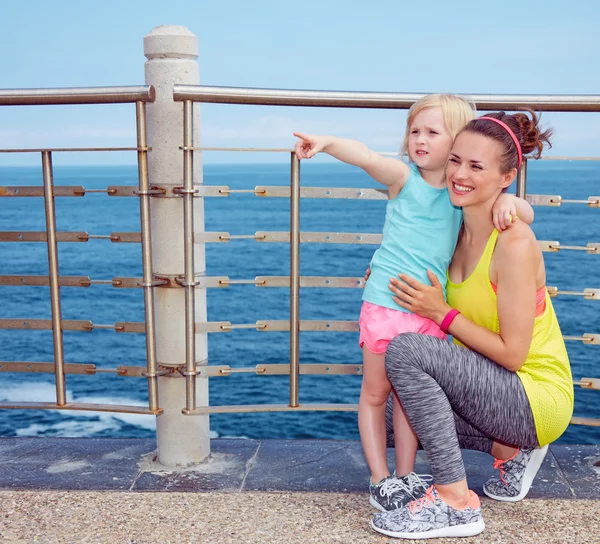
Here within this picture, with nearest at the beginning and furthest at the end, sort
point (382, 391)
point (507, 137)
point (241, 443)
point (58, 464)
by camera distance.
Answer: point (507, 137)
point (382, 391)
point (58, 464)
point (241, 443)

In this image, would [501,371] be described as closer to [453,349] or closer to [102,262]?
[453,349]

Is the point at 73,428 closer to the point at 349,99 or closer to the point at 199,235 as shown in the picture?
the point at 199,235

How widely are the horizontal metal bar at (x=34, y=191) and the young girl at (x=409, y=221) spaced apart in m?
0.94

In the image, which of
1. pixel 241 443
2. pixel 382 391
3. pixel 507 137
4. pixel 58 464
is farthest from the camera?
pixel 241 443

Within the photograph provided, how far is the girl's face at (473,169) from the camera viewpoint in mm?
2098

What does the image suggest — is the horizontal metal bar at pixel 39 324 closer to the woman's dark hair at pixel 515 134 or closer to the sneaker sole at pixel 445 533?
the sneaker sole at pixel 445 533

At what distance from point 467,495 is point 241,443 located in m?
1.12

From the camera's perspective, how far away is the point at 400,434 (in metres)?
2.38

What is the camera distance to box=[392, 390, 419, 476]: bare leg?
2355 mm

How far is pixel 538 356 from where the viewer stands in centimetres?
222

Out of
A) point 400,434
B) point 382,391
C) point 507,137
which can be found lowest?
point 400,434

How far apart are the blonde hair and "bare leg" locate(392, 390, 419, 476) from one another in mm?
867

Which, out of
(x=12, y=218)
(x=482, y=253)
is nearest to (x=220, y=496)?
(x=482, y=253)

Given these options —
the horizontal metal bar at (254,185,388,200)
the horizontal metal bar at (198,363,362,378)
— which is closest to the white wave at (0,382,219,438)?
the horizontal metal bar at (198,363,362,378)
